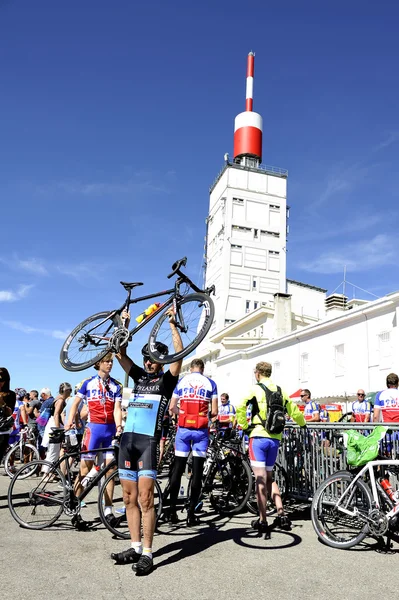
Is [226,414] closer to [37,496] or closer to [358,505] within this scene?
[37,496]

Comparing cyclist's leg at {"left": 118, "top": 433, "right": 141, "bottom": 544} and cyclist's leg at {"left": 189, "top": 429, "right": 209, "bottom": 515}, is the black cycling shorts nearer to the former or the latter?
cyclist's leg at {"left": 118, "top": 433, "right": 141, "bottom": 544}

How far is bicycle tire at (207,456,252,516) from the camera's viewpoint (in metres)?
7.11

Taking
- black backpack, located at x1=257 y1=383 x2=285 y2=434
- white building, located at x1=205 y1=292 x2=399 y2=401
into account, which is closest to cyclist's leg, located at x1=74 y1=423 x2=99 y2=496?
black backpack, located at x1=257 y1=383 x2=285 y2=434

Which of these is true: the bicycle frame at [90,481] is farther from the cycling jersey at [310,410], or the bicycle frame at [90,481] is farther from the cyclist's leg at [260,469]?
the cycling jersey at [310,410]

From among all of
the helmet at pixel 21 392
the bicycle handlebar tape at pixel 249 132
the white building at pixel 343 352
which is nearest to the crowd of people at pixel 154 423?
the helmet at pixel 21 392

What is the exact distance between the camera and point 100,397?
6.92 m

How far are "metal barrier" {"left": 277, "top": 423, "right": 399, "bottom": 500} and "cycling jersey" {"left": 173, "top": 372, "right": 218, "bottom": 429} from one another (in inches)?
61.4

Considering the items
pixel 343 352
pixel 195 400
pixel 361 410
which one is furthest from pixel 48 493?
pixel 343 352

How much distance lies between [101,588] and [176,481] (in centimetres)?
272

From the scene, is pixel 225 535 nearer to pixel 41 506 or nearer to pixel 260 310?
pixel 41 506

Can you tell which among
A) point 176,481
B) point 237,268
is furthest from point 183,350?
point 237,268

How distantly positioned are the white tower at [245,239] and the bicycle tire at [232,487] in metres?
63.4

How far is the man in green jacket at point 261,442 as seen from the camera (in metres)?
5.89

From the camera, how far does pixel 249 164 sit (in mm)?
93250
